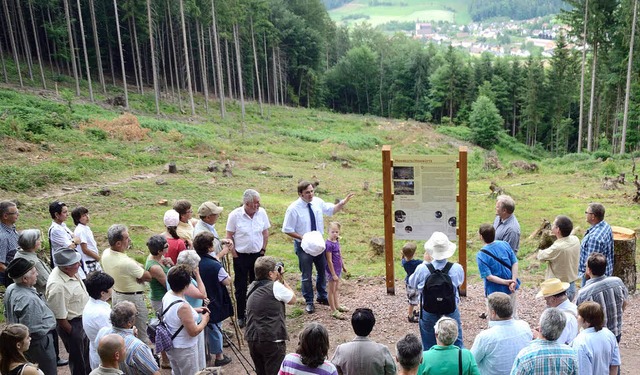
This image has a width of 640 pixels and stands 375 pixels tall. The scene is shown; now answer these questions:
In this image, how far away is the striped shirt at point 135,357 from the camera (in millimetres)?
4992

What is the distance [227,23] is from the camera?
4922 centimetres

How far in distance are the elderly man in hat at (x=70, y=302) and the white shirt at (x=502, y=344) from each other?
4251mm

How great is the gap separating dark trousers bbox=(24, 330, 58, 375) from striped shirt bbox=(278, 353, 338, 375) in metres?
2.86

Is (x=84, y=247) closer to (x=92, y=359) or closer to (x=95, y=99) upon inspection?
(x=92, y=359)

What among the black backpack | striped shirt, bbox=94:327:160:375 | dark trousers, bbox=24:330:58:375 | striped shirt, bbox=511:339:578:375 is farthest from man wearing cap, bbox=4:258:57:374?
striped shirt, bbox=511:339:578:375

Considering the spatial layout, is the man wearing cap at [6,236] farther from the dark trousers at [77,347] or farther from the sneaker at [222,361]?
the sneaker at [222,361]

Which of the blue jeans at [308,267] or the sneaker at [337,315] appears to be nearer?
the sneaker at [337,315]

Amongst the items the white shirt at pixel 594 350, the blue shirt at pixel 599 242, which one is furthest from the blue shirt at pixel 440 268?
the blue shirt at pixel 599 242

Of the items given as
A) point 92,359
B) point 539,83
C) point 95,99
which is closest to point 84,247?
point 92,359

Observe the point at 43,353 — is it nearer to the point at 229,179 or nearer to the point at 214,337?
the point at 214,337

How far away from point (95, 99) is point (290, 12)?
34239 mm

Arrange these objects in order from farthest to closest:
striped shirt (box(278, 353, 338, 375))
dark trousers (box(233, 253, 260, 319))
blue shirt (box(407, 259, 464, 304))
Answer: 1. dark trousers (box(233, 253, 260, 319))
2. blue shirt (box(407, 259, 464, 304))
3. striped shirt (box(278, 353, 338, 375))

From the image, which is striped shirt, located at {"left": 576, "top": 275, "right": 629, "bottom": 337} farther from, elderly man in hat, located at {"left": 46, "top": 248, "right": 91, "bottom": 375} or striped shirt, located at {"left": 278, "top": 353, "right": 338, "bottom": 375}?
elderly man in hat, located at {"left": 46, "top": 248, "right": 91, "bottom": 375}

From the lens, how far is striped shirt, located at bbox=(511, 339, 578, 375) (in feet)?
15.0
